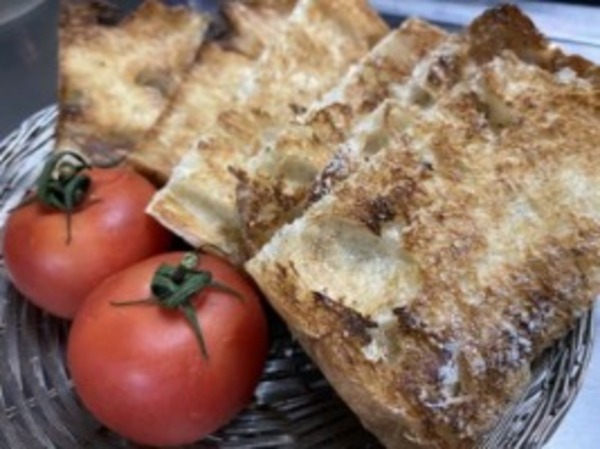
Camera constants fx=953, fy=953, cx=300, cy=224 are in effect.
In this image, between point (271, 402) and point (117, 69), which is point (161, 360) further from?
point (117, 69)

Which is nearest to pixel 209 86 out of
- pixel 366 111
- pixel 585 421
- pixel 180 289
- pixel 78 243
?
pixel 366 111

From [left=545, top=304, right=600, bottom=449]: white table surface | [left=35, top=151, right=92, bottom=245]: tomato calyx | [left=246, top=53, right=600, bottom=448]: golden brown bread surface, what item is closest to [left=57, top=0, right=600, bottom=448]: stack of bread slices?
[left=246, top=53, right=600, bottom=448]: golden brown bread surface

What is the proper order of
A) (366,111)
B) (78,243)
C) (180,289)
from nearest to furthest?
(180,289) → (78,243) → (366,111)

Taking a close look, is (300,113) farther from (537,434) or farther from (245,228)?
(537,434)

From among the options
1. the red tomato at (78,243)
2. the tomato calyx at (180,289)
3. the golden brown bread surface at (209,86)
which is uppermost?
the golden brown bread surface at (209,86)

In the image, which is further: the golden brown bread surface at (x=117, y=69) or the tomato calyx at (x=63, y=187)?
the golden brown bread surface at (x=117, y=69)

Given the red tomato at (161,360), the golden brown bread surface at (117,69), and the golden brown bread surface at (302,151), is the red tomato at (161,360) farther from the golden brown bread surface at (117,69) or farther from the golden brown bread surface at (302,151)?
the golden brown bread surface at (117,69)

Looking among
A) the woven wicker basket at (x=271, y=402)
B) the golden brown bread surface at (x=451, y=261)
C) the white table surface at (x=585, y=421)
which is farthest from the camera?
the white table surface at (x=585, y=421)

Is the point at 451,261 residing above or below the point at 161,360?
above

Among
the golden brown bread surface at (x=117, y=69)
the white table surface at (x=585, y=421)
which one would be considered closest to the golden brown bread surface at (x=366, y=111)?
the golden brown bread surface at (x=117, y=69)

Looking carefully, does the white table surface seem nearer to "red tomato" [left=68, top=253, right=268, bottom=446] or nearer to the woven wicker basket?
the woven wicker basket
